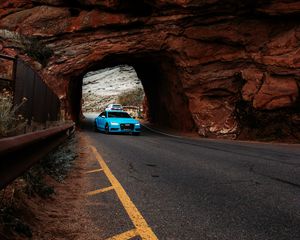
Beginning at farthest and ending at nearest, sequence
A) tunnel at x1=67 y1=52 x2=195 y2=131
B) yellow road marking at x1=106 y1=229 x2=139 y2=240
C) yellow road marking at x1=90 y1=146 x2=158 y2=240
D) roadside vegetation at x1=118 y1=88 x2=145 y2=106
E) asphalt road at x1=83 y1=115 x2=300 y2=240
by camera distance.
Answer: roadside vegetation at x1=118 y1=88 x2=145 y2=106 < tunnel at x1=67 y1=52 x2=195 y2=131 < asphalt road at x1=83 y1=115 x2=300 y2=240 < yellow road marking at x1=90 y1=146 x2=158 y2=240 < yellow road marking at x1=106 y1=229 x2=139 y2=240

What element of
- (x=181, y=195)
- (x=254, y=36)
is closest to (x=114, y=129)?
(x=254, y=36)

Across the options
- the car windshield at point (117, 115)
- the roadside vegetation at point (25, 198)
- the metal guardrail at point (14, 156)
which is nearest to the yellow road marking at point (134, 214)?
the roadside vegetation at point (25, 198)

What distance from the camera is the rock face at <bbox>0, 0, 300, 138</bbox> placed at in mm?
22016

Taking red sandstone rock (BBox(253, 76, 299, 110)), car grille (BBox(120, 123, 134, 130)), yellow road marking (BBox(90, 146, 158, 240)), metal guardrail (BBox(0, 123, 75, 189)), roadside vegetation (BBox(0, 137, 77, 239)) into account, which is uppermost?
red sandstone rock (BBox(253, 76, 299, 110))

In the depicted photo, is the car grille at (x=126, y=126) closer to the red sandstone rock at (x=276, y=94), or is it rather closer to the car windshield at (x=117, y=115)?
the car windshield at (x=117, y=115)

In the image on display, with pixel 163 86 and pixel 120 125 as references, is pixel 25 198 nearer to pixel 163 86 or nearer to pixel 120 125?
pixel 120 125

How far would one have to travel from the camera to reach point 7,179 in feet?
9.59

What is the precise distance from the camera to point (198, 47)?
988 inches

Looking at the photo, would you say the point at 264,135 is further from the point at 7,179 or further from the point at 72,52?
the point at 7,179

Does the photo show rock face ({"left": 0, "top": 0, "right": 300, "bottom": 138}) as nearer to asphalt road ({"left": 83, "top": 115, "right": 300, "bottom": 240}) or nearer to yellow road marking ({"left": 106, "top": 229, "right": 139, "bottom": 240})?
asphalt road ({"left": 83, "top": 115, "right": 300, "bottom": 240})

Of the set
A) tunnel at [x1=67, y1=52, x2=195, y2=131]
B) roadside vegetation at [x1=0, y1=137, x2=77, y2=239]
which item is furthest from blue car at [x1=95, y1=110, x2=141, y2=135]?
roadside vegetation at [x1=0, y1=137, x2=77, y2=239]

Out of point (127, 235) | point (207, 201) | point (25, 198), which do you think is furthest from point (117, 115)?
point (127, 235)

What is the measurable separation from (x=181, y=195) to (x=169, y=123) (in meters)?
25.4

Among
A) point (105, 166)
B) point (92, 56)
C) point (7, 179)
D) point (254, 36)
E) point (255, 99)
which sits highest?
point (254, 36)
